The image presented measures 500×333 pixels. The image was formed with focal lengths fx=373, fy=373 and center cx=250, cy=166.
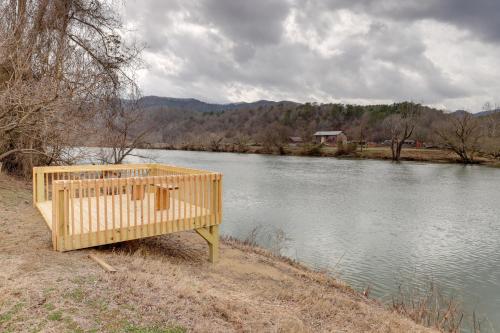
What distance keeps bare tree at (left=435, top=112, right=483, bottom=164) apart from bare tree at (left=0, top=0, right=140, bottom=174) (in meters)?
45.8

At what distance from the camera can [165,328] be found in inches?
156

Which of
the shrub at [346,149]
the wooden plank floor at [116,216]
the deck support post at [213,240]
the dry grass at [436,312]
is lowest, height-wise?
the dry grass at [436,312]

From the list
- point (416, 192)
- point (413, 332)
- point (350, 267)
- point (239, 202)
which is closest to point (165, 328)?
point (413, 332)

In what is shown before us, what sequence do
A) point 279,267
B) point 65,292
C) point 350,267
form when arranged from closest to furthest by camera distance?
point 65,292 < point 279,267 < point 350,267

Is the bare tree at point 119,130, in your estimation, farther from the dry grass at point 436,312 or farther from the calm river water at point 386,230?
the dry grass at point 436,312

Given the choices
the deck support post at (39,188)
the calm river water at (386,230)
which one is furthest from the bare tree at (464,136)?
the deck support post at (39,188)

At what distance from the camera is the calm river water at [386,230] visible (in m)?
9.70

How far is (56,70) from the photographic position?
13602 millimetres

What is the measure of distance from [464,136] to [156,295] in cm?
5326

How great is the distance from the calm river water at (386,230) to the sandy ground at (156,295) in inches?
118

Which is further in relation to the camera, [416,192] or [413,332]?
[416,192]

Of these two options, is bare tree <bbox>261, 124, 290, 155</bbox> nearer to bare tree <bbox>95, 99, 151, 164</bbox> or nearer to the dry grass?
bare tree <bbox>95, 99, 151, 164</bbox>

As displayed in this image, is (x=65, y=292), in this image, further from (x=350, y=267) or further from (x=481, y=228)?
(x=481, y=228)

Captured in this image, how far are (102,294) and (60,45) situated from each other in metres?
12.7
